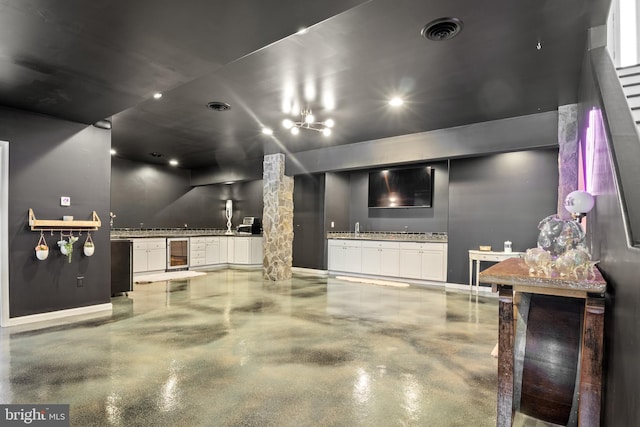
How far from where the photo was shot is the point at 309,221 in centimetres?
823

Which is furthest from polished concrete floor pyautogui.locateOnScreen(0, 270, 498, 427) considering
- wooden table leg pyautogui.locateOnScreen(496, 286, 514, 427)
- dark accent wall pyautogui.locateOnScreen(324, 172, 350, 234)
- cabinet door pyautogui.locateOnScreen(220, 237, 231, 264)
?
cabinet door pyautogui.locateOnScreen(220, 237, 231, 264)

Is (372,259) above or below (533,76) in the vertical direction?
below

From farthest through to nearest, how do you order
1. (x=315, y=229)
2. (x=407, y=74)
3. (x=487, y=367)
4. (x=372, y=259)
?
(x=315, y=229), (x=372, y=259), (x=407, y=74), (x=487, y=367)

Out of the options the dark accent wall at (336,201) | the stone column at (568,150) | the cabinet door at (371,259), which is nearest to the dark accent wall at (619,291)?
the stone column at (568,150)

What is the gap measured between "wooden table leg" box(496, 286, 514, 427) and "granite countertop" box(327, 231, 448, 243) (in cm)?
499

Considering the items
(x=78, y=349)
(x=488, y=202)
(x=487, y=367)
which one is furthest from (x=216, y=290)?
(x=488, y=202)

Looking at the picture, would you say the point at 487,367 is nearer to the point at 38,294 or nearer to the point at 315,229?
the point at 38,294

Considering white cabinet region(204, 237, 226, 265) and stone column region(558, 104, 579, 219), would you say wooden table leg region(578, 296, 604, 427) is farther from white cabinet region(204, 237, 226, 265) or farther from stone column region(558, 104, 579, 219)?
white cabinet region(204, 237, 226, 265)

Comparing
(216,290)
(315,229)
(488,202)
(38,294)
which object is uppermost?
(488,202)

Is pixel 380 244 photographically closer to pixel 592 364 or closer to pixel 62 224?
pixel 62 224

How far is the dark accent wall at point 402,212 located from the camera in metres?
7.13

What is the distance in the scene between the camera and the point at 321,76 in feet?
11.7

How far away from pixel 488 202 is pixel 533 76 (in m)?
2.98

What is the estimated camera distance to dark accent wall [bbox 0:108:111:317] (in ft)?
13.3
